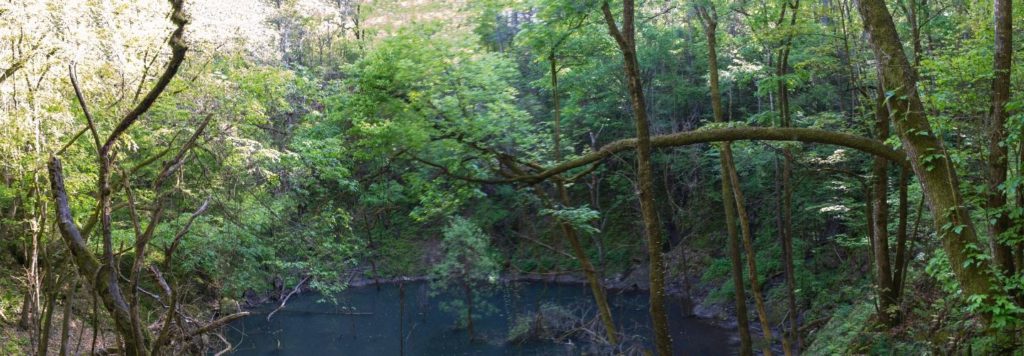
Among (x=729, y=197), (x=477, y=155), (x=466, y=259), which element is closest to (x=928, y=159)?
(x=477, y=155)

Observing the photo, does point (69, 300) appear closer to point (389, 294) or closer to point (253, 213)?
point (253, 213)

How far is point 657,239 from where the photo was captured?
619cm

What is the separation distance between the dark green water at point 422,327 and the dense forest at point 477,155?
0.42m

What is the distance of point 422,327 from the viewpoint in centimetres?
2172

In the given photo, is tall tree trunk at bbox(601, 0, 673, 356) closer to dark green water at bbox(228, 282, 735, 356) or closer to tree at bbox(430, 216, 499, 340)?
dark green water at bbox(228, 282, 735, 356)

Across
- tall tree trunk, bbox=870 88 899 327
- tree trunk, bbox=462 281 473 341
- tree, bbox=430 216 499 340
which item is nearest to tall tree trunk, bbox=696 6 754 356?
tall tree trunk, bbox=870 88 899 327

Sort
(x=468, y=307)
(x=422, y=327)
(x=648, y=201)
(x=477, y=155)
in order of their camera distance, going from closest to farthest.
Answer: (x=648, y=201)
(x=477, y=155)
(x=468, y=307)
(x=422, y=327)

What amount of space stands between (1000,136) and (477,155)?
4.62m

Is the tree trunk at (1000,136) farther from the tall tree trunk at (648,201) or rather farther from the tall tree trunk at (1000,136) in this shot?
the tall tree trunk at (648,201)

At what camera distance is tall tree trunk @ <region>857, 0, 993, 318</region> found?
525 centimetres

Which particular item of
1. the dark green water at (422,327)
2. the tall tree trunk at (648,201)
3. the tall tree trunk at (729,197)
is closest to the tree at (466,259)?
the dark green water at (422,327)

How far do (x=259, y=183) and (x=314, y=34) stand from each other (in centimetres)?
2079

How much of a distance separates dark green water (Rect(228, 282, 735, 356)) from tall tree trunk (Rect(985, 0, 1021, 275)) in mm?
11344

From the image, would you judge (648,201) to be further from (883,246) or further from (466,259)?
(466,259)
